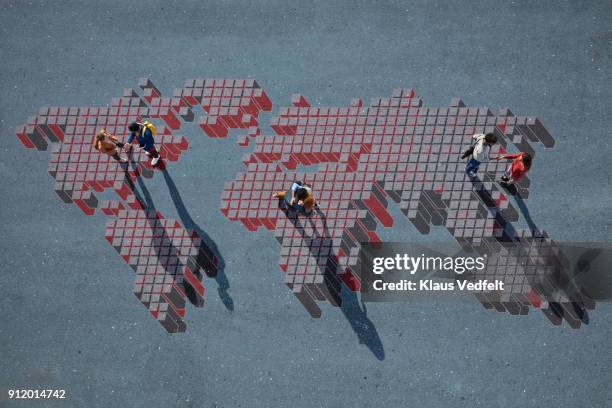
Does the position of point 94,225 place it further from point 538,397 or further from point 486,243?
point 538,397

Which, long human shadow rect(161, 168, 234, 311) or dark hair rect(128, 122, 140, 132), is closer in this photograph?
dark hair rect(128, 122, 140, 132)

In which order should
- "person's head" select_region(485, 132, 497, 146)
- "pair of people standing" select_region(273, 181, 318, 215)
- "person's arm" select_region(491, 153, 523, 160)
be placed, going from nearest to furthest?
"person's head" select_region(485, 132, 497, 146) < "pair of people standing" select_region(273, 181, 318, 215) < "person's arm" select_region(491, 153, 523, 160)

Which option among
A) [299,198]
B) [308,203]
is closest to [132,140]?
[299,198]

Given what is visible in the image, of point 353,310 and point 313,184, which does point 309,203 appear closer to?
point 313,184

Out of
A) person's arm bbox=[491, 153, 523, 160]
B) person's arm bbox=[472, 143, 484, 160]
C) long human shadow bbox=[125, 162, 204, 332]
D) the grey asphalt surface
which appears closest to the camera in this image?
person's arm bbox=[472, 143, 484, 160]

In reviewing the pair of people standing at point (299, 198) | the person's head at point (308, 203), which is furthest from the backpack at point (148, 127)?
the person's head at point (308, 203)

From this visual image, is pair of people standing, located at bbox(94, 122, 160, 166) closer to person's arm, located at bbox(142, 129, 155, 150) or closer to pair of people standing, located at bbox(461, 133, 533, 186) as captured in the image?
person's arm, located at bbox(142, 129, 155, 150)

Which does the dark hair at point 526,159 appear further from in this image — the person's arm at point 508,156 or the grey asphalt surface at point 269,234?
the grey asphalt surface at point 269,234
